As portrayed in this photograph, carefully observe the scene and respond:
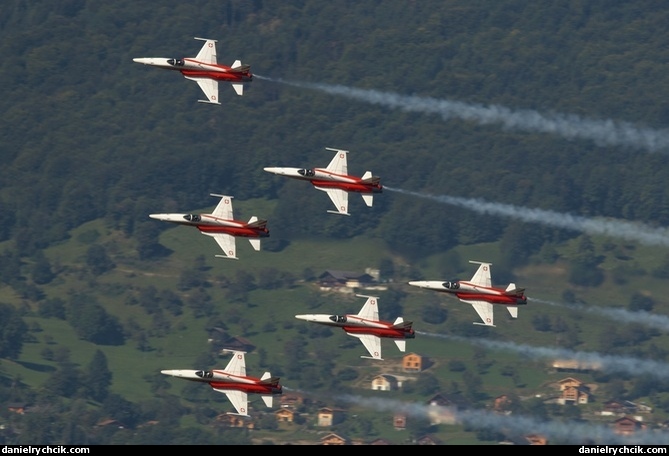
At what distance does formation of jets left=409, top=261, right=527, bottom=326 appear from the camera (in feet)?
455

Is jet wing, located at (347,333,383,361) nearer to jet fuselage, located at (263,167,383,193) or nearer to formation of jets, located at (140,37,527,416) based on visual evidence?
formation of jets, located at (140,37,527,416)

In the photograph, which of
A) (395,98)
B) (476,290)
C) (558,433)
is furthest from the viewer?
(558,433)

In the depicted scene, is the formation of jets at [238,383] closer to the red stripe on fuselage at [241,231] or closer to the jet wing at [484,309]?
the red stripe on fuselage at [241,231]

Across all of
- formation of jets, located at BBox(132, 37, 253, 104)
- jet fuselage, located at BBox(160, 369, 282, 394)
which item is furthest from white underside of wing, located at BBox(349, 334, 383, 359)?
formation of jets, located at BBox(132, 37, 253, 104)

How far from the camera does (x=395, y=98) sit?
513 feet

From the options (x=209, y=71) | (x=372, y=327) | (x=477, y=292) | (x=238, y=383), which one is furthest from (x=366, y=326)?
(x=209, y=71)

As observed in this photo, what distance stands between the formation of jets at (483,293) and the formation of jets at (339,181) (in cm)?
720

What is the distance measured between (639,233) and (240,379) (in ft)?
96.4

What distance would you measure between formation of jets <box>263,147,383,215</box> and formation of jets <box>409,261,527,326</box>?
7.20 metres

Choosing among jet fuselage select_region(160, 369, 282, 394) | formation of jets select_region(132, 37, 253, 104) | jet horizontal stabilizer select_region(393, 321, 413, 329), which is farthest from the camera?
formation of jets select_region(132, 37, 253, 104)

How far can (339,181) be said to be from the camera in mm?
141375

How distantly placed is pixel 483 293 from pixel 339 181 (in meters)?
12.4
